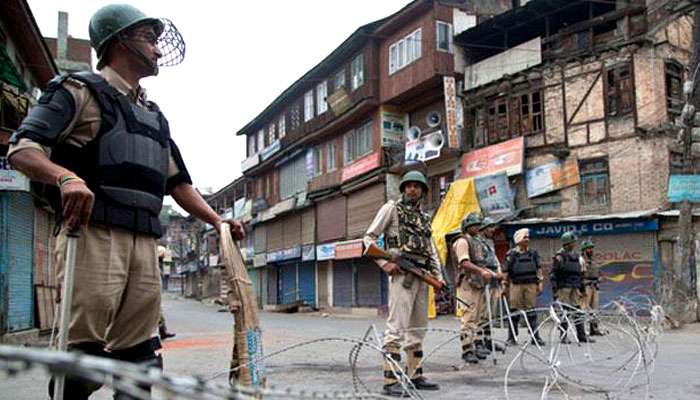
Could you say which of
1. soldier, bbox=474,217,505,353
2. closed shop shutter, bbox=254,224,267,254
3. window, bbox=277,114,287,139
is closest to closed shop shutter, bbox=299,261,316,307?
closed shop shutter, bbox=254,224,267,254

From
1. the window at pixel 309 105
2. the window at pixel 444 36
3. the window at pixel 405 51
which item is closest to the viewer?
the window at pixel 444 36

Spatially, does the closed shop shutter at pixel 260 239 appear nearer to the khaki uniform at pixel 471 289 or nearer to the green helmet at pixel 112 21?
the khaki uniform at pixel 471 289

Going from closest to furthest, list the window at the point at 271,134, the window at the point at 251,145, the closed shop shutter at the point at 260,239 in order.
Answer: the window at the point at 271,134 < the closed shop shutter at the point at 260,239 < the window at the point at 251,145

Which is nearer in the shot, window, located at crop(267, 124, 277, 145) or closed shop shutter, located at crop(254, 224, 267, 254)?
window, located at crop(267, 124, 277, 145)

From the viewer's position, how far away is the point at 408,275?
22.1ft

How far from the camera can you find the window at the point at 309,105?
126ft

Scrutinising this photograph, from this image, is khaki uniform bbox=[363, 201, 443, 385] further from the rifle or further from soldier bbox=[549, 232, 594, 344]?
soldier bbox=[549, 232, 594, 344]

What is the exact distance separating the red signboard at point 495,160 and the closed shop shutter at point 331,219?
9.62 meters

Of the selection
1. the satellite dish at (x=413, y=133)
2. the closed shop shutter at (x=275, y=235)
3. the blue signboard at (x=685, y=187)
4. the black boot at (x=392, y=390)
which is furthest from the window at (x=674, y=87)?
the closed shop shutter at (x=275, y=235)

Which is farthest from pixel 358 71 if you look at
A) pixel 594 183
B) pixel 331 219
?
pixel 594 183

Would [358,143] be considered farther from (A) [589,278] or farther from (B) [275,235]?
(A) [589,278]

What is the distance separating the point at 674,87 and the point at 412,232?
1785 cm

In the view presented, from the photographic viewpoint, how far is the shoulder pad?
2.86 m

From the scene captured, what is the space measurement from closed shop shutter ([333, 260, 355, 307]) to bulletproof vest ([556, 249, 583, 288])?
2025 centimetres
